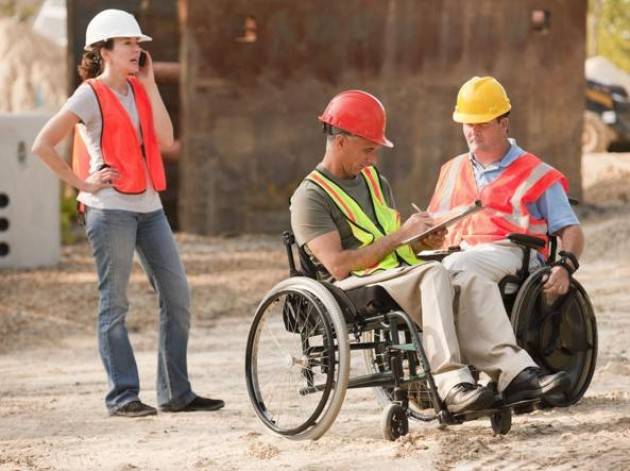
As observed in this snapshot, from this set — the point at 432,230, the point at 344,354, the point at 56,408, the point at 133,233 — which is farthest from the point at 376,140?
the point at 56,408

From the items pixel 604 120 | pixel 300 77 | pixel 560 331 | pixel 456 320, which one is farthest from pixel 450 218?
pixel 604 120

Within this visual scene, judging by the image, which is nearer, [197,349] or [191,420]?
[191,420]

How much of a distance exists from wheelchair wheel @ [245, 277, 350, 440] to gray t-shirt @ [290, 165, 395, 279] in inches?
7.7

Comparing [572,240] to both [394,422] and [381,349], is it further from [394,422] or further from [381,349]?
[394,422]

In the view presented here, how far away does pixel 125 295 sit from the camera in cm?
709

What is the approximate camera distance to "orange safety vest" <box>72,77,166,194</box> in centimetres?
695

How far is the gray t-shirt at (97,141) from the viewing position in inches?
273

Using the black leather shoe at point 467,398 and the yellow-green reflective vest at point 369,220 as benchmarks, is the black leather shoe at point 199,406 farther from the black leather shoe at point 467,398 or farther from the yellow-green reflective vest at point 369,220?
the black leather shoe at point 467,398

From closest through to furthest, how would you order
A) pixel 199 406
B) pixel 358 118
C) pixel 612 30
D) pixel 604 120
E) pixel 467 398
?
pixel 467 398, pixel 358 118, pixel 199 406, pixel 604 120, pixel 612 30

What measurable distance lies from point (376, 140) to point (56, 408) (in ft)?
7.68

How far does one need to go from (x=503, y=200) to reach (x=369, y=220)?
0.60 metres

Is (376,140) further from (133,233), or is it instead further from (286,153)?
(286,153)

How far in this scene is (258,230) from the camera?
15227 millimetres

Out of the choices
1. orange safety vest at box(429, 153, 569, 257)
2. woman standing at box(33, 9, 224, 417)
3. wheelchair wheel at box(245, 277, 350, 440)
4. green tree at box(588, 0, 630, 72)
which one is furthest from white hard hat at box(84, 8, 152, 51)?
green tree at box(588, 0, 630, 72)
